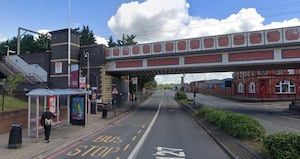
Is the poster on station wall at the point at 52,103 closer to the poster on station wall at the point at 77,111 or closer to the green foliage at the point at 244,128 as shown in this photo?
the poster on station wall at the point at 77,111

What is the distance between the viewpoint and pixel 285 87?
59000 mm

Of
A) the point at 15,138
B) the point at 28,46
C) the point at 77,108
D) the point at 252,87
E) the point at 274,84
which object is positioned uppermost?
the point at 28,46

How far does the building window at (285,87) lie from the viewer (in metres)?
58.5

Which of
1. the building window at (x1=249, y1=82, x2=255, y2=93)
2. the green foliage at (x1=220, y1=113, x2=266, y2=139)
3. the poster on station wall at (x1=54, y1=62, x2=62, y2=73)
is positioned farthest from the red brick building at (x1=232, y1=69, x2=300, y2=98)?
the green foliage at (x1=220, y1=113, x2=266, y2=139)

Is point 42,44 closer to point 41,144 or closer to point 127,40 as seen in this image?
point 127,40

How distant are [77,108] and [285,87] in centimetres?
4878

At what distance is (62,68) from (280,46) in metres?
25.4

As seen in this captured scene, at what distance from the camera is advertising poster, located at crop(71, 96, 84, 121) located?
21391 millimetres

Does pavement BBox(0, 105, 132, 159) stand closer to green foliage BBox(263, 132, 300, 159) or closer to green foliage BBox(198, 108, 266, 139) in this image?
green foliage BBox(198, 108, 266, 139)

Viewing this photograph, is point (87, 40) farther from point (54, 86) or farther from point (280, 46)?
point (280, 46)

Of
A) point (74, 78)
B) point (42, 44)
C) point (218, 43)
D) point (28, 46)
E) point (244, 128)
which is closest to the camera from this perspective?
point (244, 128)

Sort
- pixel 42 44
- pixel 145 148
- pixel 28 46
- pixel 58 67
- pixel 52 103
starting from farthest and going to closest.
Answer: pixel 28 46 < pixel 42 44 < pixel 58 67 < pixel 52 103 < pixel 145 148

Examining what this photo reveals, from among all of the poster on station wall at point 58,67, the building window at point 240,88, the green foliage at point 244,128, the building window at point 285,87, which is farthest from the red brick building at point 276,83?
the green foliage at point 244,128

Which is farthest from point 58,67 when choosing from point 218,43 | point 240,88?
Answer: point 240,88
